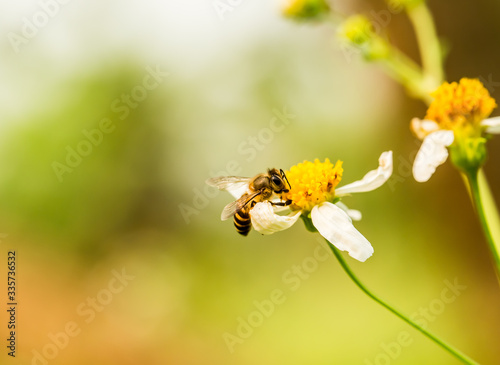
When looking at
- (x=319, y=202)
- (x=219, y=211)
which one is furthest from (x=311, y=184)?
(x=219, y=211)

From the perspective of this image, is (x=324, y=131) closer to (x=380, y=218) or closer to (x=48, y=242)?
(x=380, y=218)

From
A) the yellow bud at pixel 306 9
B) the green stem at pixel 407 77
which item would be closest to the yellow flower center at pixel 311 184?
the green stem at pixel 407 77

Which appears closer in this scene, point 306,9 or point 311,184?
point 311,184

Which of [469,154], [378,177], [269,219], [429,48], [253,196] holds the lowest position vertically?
[269,219]

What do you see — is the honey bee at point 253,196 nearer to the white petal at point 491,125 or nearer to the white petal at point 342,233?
the white petal at point 342,233

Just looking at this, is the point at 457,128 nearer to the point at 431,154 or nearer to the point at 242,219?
the point at 431,154

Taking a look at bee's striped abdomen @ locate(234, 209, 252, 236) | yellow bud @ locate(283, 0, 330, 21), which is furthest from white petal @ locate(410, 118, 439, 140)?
yellow bud @ locate(283, 0, 330, 21)

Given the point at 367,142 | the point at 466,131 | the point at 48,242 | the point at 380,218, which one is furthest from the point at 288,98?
the point at 466,131
